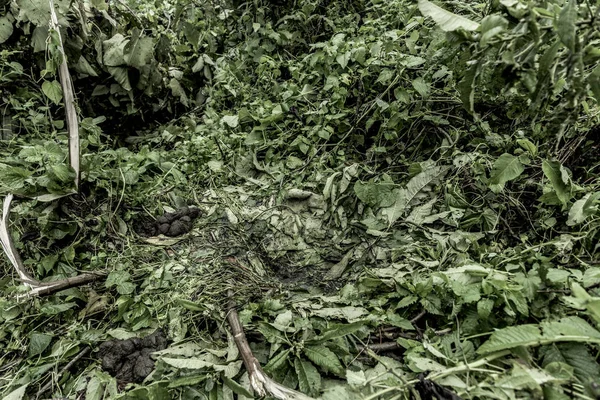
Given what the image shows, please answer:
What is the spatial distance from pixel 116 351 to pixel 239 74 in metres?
2.35

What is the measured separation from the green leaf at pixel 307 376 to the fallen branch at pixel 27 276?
45.8 inches

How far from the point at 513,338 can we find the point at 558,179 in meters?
0.79

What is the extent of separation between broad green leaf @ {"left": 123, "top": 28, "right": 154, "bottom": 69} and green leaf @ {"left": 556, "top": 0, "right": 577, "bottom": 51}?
2.48 metres

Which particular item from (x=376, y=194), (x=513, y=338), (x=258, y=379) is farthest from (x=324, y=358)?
(x=376, y=194)

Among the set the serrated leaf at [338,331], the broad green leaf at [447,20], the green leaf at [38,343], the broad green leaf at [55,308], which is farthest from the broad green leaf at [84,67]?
the serrated leaf at [338,331]

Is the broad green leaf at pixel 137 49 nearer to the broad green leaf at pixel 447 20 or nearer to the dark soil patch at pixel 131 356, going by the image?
the dark soil patch at pixel 131 356

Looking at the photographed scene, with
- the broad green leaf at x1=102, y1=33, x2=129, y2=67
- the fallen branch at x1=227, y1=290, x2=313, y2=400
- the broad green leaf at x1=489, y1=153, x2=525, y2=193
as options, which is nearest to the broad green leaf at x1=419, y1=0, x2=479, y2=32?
the broad green leaf at x1=489, y1=153, x2=525, y2=193

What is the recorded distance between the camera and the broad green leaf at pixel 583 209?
4.50ft

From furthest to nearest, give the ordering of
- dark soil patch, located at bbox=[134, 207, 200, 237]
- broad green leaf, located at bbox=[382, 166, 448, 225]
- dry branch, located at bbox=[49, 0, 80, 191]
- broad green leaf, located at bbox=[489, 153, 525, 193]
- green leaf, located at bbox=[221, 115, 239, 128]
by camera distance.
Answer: green leaf, located at bbox=[221, 115, 239, 128]
dark soil patch, located at bbox=[134, 207, 200, 237]
dry branch, located at bbox=[49, 0, 80, 191]
broad green leaf, located at bbox=[382, 166, 448, 225]
broad green leaf, located at bbox=[489, 153, 525, 193]

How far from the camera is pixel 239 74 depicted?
3.11 m

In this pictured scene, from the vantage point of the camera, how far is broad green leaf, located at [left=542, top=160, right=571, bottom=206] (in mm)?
1444

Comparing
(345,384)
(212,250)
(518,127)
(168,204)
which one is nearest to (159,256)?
(212,250)

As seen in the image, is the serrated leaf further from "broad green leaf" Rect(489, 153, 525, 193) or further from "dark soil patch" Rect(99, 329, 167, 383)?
"broad green leaf" Rect(489, 153, 525, 193)

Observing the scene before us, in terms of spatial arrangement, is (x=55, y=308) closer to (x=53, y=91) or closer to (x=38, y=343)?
(x=38, y=343)
